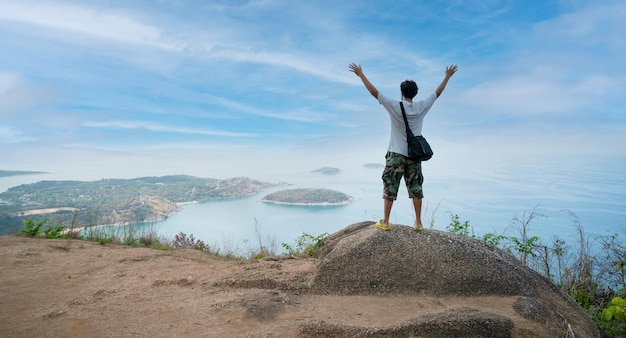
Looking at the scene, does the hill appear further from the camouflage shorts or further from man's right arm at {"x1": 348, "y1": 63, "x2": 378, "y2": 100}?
man's right arm at {"x1": 348, "y1": 63, "x2": 378, "y2": 100}

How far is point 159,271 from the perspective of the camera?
631 centimetres

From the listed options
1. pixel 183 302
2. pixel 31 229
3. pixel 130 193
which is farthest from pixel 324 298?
pixel 130 193

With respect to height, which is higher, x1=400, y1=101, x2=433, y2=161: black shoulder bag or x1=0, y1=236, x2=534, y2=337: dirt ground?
x1=400, y1=101, x2=433, y2=161: black shoulder bag

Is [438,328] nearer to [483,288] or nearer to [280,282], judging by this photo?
[483,288]

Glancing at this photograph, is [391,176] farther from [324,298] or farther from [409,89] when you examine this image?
[324,298]

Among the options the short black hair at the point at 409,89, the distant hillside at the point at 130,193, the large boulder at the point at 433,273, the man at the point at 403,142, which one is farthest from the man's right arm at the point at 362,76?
the distant hillside at the point at 130,193

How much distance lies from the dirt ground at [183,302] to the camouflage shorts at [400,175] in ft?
4.76

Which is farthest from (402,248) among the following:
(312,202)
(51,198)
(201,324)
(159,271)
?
(51,198)

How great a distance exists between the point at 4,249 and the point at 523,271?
9.71 meters

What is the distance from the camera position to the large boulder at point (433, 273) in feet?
15.8

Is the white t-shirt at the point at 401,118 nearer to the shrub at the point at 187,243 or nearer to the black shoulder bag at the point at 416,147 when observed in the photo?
the black shoulder bag at the point at 416,147

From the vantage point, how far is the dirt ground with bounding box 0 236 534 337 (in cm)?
414

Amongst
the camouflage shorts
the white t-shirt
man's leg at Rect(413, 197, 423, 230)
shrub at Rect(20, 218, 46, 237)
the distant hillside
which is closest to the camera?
the white t-shirt

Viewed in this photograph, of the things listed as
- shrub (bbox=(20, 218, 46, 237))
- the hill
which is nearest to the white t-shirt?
the hill
